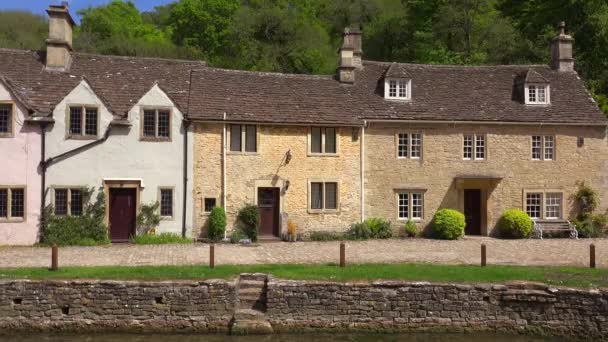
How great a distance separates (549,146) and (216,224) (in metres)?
17.6

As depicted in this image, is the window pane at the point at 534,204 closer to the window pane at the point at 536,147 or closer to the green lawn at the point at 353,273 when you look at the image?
the window pane at the point at 536,147

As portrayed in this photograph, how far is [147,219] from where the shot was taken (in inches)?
940

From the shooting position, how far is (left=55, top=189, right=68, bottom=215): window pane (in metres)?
23.2

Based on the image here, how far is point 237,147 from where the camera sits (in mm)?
25375

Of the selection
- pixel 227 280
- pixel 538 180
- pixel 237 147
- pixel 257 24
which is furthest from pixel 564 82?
pixel 257 24

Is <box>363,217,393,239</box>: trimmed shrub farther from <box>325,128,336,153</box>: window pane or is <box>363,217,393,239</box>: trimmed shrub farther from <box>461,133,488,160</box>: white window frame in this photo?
<box>461,133,488,160</box>: white window frame

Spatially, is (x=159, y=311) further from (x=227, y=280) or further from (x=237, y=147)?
(x=237, y=147)

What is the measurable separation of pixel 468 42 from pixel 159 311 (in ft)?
136

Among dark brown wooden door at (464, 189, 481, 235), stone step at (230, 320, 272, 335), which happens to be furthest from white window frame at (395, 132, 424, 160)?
stone step at (230, 320, 272, 335)

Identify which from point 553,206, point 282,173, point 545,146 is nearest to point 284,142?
point 282,173

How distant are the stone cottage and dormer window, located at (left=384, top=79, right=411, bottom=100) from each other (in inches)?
2.6

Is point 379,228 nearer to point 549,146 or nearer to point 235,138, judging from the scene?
point 235,138

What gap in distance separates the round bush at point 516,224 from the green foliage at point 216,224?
13.9 metres

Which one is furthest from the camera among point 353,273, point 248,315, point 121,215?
point 121,215
